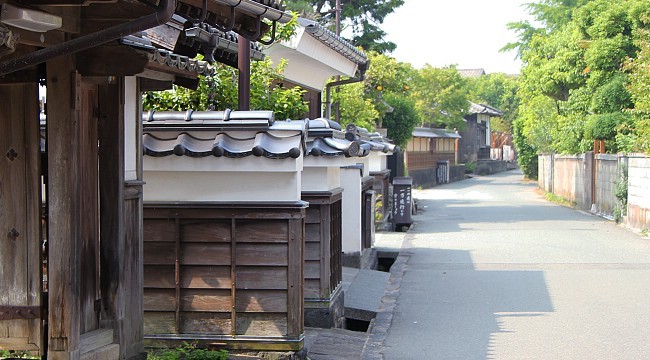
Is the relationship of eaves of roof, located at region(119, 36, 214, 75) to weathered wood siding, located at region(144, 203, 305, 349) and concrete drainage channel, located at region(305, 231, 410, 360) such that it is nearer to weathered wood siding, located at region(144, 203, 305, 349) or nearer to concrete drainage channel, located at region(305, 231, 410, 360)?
weathered wood siding, located at region(144, 203, 305, 349)

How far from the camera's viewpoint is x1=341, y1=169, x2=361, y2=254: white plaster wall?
1678 cm

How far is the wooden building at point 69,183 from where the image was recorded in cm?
572

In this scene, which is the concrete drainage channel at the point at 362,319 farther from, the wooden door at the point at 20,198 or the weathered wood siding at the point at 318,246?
the wooden door at the point at 20,198

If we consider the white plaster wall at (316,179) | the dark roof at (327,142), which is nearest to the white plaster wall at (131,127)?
the dark roof at (327,142)

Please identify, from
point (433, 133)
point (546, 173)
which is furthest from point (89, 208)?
point (433, 133)

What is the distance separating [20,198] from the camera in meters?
5.74

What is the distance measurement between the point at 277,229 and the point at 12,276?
3405 mm

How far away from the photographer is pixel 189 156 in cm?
864

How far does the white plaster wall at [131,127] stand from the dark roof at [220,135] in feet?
5.53

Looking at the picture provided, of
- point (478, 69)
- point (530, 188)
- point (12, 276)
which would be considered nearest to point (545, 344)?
point (12, 276)

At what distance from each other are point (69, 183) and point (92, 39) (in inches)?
43.5

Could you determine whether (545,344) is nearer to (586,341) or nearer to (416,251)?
(586,341)

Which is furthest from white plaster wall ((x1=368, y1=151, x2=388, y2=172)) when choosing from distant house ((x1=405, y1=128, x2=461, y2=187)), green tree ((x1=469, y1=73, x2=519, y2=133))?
green tree ((x1=469, y1=73, x2=519, y2=133))

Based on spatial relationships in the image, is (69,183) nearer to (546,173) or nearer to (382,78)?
(382,78)
